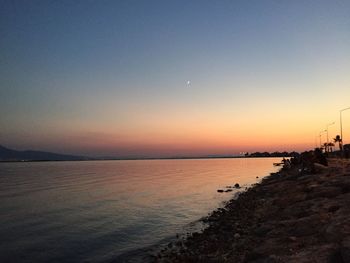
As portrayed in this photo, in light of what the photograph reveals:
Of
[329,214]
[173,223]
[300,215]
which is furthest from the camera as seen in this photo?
[173,223]

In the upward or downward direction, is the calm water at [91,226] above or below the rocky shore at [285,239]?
below

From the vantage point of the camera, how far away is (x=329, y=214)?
67.6 ft

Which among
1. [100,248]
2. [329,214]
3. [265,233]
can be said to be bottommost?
[100,248]

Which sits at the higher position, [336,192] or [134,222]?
[336,192]

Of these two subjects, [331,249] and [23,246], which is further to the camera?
[23,246]

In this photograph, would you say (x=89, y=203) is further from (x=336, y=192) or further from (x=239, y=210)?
(x=336, y=192)

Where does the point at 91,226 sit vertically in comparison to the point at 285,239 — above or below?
below

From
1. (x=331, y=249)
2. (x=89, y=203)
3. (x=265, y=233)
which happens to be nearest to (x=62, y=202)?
(x=89, y=203)

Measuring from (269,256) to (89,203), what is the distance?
42930mm

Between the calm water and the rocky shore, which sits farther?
the calm water

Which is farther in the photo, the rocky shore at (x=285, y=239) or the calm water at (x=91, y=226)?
the calm water at (x=91, y=226)

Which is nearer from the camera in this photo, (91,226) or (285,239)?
(285,239)

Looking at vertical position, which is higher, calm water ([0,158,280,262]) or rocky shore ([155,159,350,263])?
rocky shore ([155,159,350,263])

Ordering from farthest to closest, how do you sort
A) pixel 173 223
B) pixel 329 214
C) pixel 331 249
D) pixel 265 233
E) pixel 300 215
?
pixel 173 223 → pixel 300 215 → pixel 265 233 → pixel 329 214 → pixel 331 249
